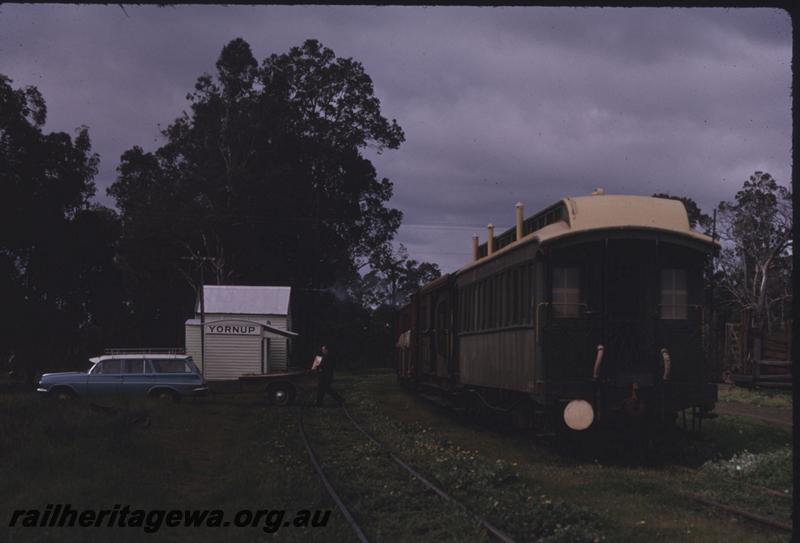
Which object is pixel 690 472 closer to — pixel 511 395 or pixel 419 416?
pixel 511 395

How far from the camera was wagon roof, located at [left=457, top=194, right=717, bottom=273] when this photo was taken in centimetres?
1357

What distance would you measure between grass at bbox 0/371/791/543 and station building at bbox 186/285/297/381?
17500 mm

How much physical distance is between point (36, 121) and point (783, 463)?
31970 mm

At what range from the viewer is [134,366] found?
24891mm

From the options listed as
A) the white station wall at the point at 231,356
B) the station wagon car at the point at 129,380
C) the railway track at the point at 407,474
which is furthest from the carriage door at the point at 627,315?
the white station wall at the point at 231,356

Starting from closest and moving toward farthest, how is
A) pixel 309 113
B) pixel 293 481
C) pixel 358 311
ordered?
pixel 293 481 → pixel 309 113 → pixel 358 311

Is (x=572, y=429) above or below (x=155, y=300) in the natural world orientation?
below

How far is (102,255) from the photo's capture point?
142ft

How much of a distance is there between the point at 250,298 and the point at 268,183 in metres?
7.25

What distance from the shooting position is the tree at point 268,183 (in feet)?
153

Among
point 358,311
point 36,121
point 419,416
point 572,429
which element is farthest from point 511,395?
point 358,311

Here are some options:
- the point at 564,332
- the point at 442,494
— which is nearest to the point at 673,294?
the point at 564,332

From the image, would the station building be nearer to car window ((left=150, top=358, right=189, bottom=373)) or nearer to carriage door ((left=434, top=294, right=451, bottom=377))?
car window ((left=150, top=358, right=189, bottom=373))

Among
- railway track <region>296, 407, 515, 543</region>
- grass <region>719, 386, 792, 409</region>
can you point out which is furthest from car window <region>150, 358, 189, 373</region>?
grass <region>719, 386, 792, 409</region>
